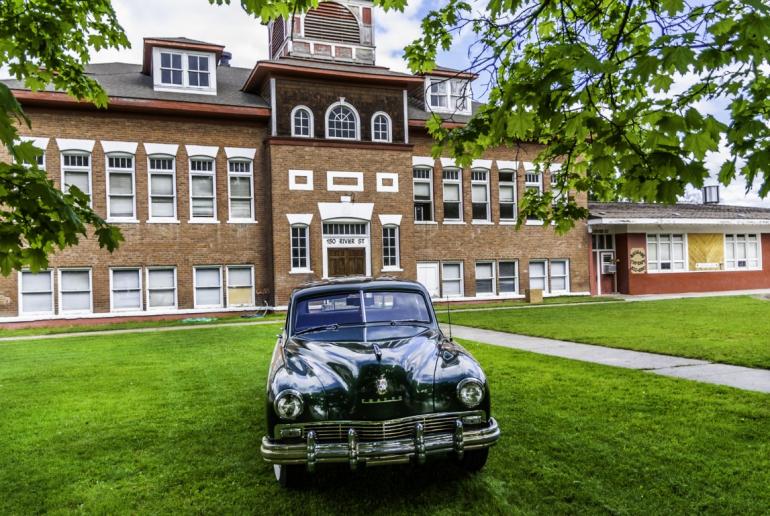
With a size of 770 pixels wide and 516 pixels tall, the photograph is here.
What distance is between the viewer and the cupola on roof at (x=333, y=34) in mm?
22750

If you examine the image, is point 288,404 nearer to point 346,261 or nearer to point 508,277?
point 346,261

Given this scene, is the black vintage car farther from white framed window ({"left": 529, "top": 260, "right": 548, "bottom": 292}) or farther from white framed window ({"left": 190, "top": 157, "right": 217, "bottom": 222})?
white framed window ({"left": 529, "top": 260, "right": 548, "bottom": 292})

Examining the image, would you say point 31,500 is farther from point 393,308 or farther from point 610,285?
point 610,285

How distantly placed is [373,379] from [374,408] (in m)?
0.22

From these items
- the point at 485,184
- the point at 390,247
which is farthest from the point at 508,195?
the point at 390,247

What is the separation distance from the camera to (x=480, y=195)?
25.6m

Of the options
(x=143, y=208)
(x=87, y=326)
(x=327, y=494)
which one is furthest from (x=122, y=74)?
(x=327, y=494)

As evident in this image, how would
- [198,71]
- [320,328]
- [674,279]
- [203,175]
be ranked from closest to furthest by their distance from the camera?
[320,328]
[203,175]
[198,71]
[674,279]

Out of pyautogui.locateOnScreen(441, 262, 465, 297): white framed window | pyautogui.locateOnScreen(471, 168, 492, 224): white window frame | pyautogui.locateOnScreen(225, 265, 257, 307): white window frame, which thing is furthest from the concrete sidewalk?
pyautogui.locateOnScreen(471, 168, 492, 224): white window frame

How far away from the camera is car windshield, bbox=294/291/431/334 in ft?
19.2

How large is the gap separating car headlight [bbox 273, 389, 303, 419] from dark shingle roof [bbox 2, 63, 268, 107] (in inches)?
730

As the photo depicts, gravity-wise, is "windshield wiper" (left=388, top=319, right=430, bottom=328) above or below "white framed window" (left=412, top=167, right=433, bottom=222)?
below

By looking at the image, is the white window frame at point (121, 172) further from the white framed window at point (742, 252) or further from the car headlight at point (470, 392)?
the white framed window at point (742, 252)

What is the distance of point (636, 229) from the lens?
91.0 ft
